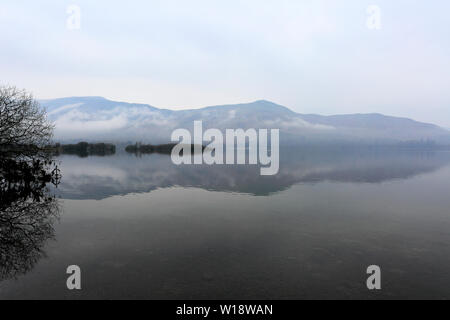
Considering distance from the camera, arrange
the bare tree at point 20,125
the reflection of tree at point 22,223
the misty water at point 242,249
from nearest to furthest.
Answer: the misty water at point 242,249 < the reflection of tree at point 22,223 < the bare tree at point 20,125

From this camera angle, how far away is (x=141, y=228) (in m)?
22.2

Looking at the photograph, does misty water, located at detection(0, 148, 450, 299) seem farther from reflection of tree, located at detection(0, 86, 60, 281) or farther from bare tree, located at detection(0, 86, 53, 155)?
bare tree, located at detection(0, 86, 53, 155)

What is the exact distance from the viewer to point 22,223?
22391 millimetres

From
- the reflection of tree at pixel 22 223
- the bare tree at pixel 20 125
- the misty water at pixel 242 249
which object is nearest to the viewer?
the misty water at pixel 242 249

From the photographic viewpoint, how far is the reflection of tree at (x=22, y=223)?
49.5ft

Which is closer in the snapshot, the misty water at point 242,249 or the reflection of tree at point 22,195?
the misty water at point 242,249

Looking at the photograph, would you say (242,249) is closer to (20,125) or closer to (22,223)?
(22,223)

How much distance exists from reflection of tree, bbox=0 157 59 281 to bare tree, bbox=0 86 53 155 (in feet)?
15.2

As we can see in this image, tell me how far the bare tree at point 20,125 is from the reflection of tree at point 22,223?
15.2 feet

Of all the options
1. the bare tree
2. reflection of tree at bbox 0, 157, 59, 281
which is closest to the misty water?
reflection of tree at bbox 0, 157, 59, 281

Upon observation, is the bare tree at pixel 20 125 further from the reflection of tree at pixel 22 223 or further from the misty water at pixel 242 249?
the misty water at pixel 242 249

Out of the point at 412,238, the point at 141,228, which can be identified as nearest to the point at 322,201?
the point at 412,238

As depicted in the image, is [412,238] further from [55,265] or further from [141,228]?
[55,265]

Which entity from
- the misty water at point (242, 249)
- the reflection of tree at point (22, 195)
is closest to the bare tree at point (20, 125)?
the reflection of tree at point (22, 195)
